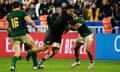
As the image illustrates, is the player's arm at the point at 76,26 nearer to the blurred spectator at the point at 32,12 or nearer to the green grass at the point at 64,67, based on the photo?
the green grass at the point at 64,67

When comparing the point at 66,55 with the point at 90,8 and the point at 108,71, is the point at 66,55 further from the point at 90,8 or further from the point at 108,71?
the point at 108,71

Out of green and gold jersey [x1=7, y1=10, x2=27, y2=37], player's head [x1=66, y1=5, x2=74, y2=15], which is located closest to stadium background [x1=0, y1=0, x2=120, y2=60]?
player's head [x1=66, y1=5, x2=74, y2=15]

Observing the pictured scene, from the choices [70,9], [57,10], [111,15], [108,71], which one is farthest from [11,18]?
[111,15]

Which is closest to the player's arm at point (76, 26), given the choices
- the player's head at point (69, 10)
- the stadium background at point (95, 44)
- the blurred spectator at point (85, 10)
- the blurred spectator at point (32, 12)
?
the player's head at point (69, 10)

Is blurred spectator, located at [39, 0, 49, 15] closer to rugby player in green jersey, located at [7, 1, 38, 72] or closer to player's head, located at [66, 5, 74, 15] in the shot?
player's head, located at [66, 5, 74, 15]

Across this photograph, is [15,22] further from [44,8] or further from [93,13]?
[44,8]

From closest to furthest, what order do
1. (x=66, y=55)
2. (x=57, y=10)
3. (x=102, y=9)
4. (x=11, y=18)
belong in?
(x=11, y=18), (x=57, y=10), (x=66, y=55), (x=102, y=9)

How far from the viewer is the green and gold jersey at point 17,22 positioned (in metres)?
18.5

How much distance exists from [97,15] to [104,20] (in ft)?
2.82

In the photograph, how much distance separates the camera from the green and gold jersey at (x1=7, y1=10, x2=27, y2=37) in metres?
18.5

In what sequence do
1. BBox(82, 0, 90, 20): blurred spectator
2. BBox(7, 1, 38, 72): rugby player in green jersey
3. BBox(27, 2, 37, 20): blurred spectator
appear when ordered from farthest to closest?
1. BBox(27, 2, 37, 20): blurred spectator
2. BBox(82, 0, 90, 20): blurred spectator
3. BBox(7, 1, 38, 72): rugby player in green jersey

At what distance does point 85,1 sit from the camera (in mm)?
28562

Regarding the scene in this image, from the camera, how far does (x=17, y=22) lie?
60.8ft

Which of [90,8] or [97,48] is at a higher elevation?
[90,8]
